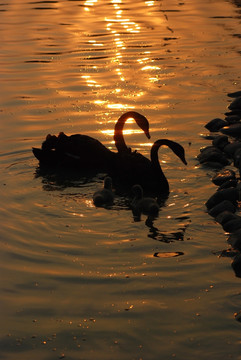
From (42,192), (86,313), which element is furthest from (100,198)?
(86,313)

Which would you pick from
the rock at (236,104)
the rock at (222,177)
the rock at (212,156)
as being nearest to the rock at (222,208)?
the rock at (222,177)

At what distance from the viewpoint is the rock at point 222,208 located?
405 inches

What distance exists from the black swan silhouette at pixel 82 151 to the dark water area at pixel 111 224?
30cm

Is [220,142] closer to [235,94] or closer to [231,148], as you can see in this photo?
[231,148]

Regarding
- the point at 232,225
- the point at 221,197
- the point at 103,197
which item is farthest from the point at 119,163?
the point at 232,225

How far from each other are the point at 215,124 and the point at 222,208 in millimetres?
4133

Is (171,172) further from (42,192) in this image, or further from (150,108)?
(150,108)

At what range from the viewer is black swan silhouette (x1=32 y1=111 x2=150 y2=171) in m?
12.2

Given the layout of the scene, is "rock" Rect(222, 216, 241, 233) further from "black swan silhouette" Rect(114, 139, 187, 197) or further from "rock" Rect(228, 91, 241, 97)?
"rock" Rect(228, 91, 241, 97)

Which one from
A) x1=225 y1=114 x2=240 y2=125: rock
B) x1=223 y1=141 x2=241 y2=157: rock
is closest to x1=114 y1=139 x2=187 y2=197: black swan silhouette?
x1=223 y1=141 x2=241 y2=157: rock

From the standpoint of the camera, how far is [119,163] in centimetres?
1188

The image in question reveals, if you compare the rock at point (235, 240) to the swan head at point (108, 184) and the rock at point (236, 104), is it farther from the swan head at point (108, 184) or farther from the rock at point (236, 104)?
the rock at point (236, 104)

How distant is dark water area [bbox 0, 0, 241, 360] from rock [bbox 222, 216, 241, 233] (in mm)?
120

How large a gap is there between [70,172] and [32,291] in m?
4.18
